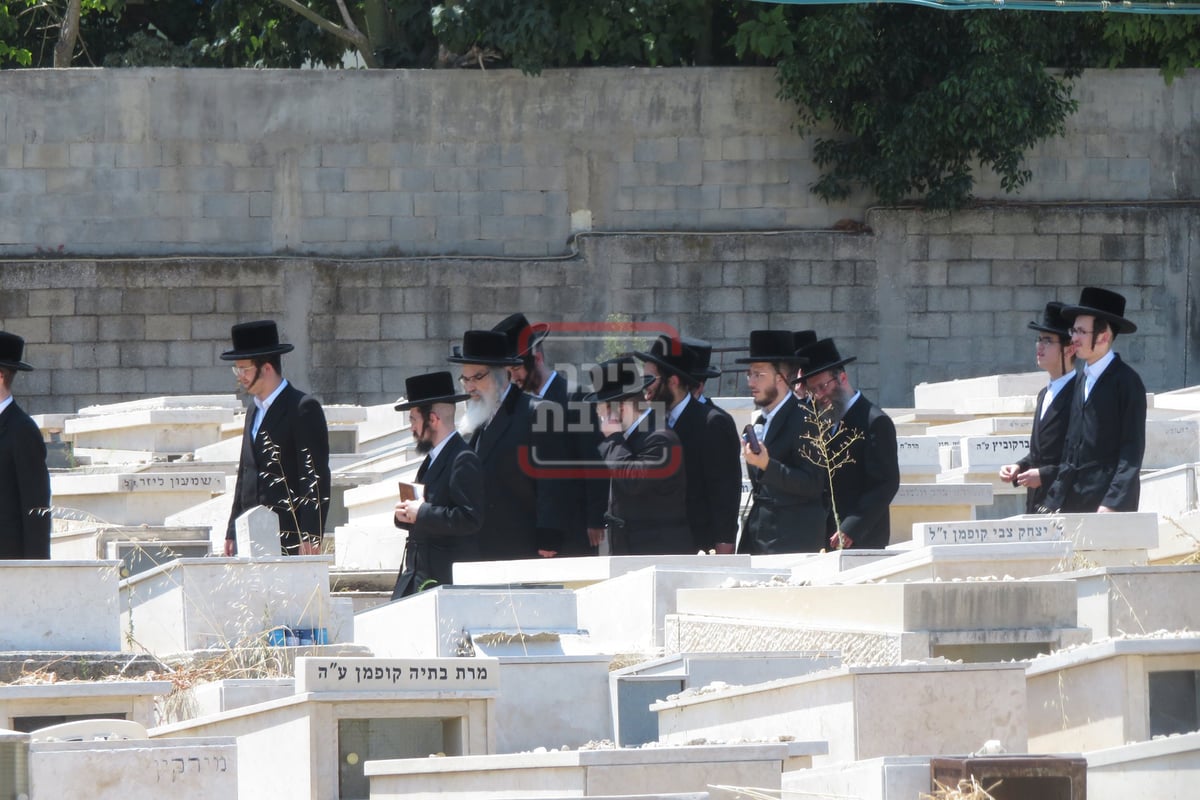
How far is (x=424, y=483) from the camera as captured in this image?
25.3ft

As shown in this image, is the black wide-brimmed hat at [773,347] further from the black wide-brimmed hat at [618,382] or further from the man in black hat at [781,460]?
the black wide-brimmed hat at [618,382]

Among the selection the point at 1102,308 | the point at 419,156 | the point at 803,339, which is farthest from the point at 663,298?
the point at 1102,308

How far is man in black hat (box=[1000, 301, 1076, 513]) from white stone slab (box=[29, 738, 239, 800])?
14.0 feet

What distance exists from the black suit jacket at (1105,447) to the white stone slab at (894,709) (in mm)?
2642

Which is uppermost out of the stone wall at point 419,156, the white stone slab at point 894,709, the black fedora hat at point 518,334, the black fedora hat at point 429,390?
the stone wall at point 419,156

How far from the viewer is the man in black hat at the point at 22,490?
747cm

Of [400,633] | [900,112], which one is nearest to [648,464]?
[400,633]

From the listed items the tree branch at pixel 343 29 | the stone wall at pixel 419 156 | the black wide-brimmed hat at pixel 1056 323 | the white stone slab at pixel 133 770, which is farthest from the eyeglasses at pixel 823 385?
the tree branch at pixel 343 29

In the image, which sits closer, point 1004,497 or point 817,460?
point 817,460

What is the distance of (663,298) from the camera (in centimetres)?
1898

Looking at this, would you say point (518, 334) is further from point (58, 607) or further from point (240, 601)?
point (58, 607)

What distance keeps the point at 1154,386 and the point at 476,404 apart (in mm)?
12032

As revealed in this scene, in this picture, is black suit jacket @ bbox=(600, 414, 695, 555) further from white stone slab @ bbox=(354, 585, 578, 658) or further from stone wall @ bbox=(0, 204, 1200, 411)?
stone wall @ bbox=(0, 204, 1200, 411)

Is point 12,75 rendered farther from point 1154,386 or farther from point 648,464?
point 648,464
